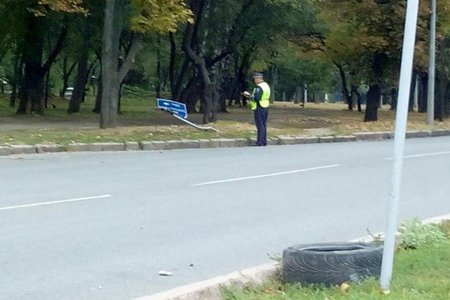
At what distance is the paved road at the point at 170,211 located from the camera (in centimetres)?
877

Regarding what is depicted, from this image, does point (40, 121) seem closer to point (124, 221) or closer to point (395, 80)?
point (395, 80)

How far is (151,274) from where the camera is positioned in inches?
341

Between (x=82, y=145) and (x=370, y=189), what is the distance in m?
8.17

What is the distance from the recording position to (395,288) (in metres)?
7.50

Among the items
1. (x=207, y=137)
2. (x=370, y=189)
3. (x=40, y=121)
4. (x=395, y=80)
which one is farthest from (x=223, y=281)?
(x=395, y=80)

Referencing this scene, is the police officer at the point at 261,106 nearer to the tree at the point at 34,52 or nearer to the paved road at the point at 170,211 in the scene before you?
the paved road at the point at 170,211

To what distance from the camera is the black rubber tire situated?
7.75 meters

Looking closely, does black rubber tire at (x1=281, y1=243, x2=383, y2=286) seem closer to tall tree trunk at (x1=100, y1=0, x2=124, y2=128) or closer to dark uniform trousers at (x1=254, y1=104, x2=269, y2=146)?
dark uniform trousers at (x1=254, y1=104, x2=269, y2=146)

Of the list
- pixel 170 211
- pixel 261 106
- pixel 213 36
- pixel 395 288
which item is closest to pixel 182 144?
pixel 261 106

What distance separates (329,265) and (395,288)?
0.56 meters

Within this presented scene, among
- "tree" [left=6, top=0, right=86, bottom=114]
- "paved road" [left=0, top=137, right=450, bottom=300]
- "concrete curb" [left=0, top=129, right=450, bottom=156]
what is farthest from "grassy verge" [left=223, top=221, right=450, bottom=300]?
"tree" [left=6, top=0, right=86, bottom=114]

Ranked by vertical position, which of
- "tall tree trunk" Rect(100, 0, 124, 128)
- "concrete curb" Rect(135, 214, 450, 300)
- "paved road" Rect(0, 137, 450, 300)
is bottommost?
"paved road" Rect(0, 137, 450, 300)

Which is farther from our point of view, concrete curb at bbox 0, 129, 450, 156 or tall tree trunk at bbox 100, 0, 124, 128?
tall tree trunk at bbox 100, 0, 124, 128

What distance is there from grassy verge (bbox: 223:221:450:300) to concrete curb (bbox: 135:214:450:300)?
77mm
